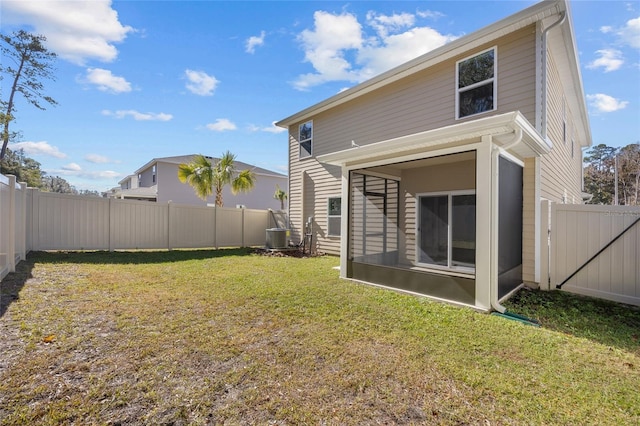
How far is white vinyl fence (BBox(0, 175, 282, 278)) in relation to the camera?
6125 millimetres

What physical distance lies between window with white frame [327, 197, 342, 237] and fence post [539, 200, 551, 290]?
5.28 metres

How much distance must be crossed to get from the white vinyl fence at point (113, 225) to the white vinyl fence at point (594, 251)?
→ 946 centimetres

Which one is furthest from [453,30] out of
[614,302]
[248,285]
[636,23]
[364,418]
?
[364,418]

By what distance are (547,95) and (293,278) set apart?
→ 6177mm

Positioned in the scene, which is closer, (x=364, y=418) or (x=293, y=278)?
(x=364, y=418)

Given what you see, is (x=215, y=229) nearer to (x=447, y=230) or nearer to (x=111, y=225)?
(x=111, y=225)

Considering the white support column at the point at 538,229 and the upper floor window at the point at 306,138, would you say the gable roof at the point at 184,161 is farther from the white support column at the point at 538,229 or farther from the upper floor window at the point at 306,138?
the white support column at the point at 538,229

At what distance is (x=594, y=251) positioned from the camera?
16.5 feet

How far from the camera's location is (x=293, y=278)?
593 cm

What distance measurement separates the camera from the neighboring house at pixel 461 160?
4.23m

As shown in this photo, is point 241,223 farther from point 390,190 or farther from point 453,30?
point 453,30

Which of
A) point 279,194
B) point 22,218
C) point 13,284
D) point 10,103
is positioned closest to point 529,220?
point 13,284

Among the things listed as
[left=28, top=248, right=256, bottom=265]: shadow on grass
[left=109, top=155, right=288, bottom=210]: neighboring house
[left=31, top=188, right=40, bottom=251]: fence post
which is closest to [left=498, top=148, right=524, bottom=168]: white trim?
[left=28, top=248, right=256, bottom=265]: shadow on grass

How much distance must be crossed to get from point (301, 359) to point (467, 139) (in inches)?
152
